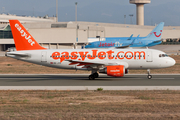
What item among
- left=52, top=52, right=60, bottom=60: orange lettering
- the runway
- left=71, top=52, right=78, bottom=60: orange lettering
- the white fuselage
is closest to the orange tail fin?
the white fuselage

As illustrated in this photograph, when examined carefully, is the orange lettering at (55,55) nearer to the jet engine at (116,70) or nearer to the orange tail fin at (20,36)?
the orange tail fin at (20,36)

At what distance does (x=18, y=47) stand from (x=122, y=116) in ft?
69.0

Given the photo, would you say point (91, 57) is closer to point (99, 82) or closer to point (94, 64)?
point (94, 64)

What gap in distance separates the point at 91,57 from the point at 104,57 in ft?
4.84

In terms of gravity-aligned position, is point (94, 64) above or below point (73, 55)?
below

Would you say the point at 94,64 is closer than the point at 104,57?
Yes

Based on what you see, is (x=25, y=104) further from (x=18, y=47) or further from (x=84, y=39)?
(x=84, y=39)

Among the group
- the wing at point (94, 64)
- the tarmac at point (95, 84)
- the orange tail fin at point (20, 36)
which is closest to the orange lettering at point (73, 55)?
the wing at point (94, 64)

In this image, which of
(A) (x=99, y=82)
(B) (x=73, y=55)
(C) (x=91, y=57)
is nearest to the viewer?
(A) (x=99, y=82)

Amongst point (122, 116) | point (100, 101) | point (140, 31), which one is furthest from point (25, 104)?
point (140, 31)

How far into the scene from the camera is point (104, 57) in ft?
98.0

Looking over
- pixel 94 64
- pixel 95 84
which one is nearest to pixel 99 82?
pixel 95 84

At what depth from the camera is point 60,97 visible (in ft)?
62.2

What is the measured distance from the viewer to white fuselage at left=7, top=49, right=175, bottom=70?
29484mm
